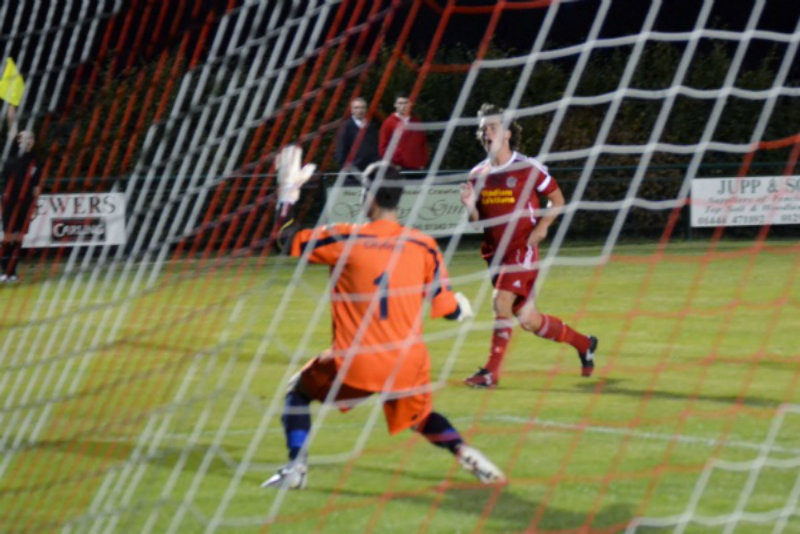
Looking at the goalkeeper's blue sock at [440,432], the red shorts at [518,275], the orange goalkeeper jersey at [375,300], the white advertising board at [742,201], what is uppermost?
the white advertising board at [742,201]

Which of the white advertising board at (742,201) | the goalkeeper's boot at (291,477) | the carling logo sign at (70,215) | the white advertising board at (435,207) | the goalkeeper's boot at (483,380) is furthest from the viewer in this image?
the white advertising board at (742,201)

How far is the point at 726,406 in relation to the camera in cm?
811

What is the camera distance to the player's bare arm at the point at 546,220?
8.36 m

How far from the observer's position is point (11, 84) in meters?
5.78

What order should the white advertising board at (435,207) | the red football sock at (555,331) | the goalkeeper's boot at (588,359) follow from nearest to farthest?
1. the red football sock at (555,331)
2. the goalkeeper's boot at (588,359)
3. the white advertising board at (435,207)

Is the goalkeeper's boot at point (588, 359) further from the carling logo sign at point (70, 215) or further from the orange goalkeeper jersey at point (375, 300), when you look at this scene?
the carling logo sign at point (70, 215)

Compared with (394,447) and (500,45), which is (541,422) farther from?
(500,45)

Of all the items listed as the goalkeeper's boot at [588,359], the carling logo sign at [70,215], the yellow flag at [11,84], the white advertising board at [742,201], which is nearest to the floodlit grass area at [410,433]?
the goalkeeper's boot at [588,359]

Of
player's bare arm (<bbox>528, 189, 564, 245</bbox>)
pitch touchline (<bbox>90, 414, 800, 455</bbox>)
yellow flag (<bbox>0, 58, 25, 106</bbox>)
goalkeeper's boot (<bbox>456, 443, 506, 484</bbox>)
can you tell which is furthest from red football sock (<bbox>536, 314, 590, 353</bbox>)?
yellow flag (<bbox>0, 58, 25, 106</bbox>)

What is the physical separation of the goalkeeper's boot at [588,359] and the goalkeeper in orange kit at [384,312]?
316cm

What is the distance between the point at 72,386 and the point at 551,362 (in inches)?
138

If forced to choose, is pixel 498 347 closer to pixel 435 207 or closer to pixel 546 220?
pixel 546 220

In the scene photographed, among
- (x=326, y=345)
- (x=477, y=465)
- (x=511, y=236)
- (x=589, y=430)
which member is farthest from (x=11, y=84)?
(x=326, y=345)

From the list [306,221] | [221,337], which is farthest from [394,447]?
[306,221]
